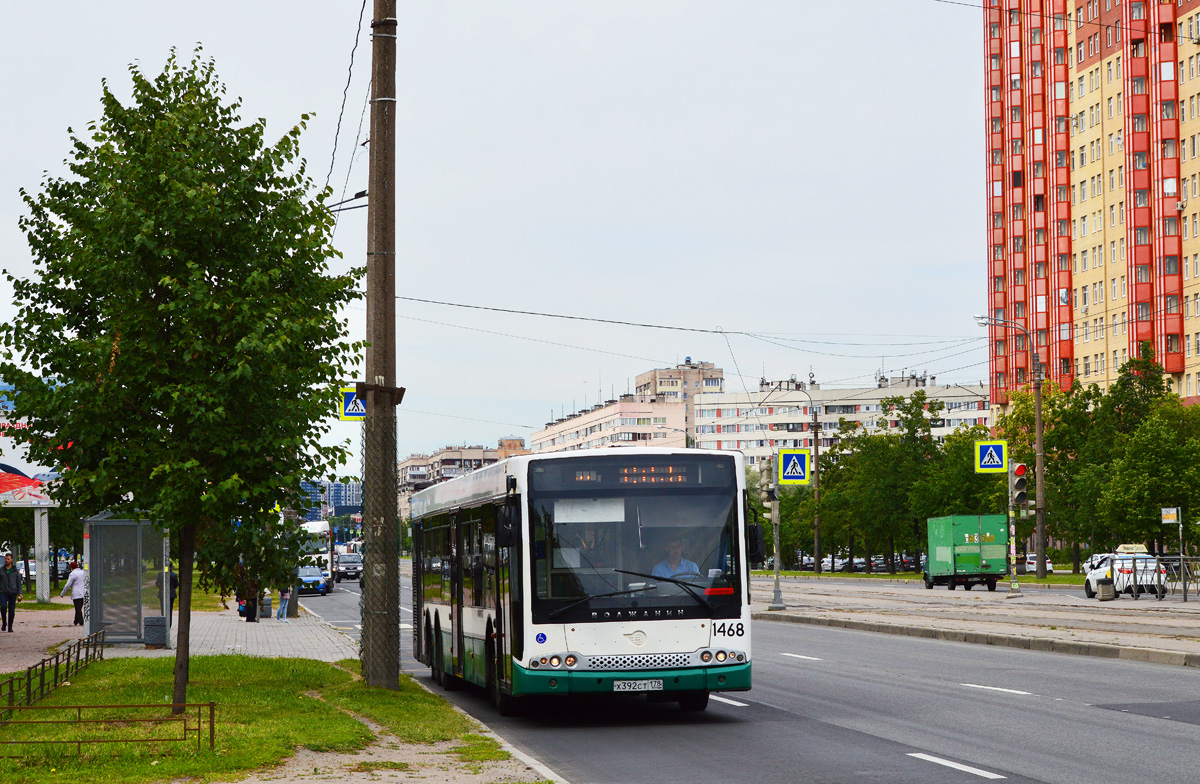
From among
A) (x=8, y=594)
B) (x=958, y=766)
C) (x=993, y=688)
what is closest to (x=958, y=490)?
(x=8, y=594)

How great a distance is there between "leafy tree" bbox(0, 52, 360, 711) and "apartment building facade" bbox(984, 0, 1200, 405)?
69543mm

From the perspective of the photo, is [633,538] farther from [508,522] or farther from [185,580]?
[185,580]

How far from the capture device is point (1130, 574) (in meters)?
45.2

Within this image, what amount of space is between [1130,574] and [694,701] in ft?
106

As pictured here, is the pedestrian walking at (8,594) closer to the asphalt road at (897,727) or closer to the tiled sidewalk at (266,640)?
the tiled sidewalk at (266,640)

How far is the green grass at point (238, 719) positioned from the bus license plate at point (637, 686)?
1.41 m

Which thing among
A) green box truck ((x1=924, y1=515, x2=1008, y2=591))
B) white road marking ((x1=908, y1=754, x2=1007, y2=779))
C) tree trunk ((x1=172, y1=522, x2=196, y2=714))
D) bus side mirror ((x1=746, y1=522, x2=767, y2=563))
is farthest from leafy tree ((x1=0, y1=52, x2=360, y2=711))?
green box truck ((x1=924, y1=515, x2=1008, y2=591))

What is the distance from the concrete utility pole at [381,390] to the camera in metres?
17.4

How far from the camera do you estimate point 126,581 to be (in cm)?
2819

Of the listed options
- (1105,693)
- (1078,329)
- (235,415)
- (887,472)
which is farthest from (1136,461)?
(235,415)

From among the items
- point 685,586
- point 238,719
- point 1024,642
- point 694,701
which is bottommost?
point 1024,642

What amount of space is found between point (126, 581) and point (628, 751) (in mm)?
17556

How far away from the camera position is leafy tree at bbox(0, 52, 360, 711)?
14.7 metres

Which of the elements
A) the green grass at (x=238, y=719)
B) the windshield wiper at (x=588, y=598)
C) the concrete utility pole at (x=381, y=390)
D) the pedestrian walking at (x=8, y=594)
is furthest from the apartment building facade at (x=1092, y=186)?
the windshield wiper at (x=588, y=598)
